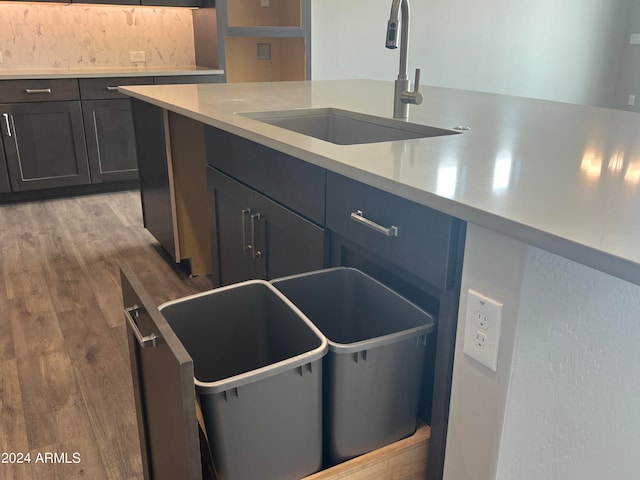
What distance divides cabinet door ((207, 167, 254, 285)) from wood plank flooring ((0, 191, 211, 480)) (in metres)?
0.47

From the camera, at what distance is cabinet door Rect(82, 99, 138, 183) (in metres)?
4.08

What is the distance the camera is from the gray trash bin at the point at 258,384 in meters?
0.94

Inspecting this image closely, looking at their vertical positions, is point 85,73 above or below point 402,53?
below

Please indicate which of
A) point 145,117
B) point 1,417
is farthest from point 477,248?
point 145,117

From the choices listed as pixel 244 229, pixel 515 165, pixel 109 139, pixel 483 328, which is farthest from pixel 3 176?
pixel 483 328

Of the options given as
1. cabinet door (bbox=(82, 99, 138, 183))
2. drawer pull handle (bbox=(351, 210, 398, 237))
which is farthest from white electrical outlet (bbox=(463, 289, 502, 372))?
cabinet door (bbox=(82, 99, 138, 183))

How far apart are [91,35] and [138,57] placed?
1.27 feet

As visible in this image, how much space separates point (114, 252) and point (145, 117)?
807 millimetres

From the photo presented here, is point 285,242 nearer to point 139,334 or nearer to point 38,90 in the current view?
point 139,334

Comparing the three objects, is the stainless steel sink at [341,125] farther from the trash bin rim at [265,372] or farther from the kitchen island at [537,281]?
the trash bin rim at [265,372]

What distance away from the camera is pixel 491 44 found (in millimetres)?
5742

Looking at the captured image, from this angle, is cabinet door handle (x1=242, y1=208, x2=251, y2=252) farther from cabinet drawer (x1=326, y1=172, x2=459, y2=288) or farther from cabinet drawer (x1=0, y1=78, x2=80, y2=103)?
cabinet drawer (x1=0, y1=78, x2=80, y2=103)

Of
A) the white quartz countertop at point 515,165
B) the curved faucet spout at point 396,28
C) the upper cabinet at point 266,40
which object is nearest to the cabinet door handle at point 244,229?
the white quartz countertop at point 515,165

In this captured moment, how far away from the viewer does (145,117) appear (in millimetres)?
2740
